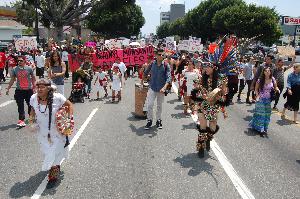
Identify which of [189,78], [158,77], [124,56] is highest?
[124,56]

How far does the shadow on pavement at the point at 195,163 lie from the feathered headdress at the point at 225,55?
1.85 m

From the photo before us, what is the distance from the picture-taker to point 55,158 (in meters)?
6.16

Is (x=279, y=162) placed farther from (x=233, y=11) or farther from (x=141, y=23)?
(x=141, y=23)

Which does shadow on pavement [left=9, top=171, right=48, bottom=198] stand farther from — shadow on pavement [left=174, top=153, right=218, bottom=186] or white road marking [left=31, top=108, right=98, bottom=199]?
shadow on pavement [left=174, top=153, right=218, bottom=186]

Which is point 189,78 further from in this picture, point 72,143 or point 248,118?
point 72,143

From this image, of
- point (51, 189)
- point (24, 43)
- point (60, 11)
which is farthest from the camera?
point (60, 11)

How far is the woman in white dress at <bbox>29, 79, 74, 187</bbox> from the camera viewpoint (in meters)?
6.00

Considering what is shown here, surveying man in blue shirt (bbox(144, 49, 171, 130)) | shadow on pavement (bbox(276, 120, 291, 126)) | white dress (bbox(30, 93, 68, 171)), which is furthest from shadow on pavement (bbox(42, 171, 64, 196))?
shadow on pavement (bbox(276, 120, 291, 126))

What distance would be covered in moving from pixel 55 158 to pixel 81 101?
27.2 ft

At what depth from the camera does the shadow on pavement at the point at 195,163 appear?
6.94m

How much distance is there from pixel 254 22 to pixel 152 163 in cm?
4955

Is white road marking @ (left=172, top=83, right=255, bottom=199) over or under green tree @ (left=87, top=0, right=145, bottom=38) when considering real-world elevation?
under

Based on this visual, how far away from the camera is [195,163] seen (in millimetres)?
7375

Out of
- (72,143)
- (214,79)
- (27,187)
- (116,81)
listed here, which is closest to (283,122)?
(214,79)
